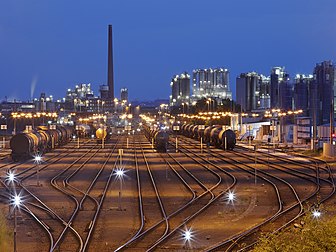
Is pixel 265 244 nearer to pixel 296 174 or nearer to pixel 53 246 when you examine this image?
pixel 53 246

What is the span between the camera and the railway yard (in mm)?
19000

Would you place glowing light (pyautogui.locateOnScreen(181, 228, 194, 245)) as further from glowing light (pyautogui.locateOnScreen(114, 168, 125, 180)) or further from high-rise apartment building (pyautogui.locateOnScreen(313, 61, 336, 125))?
high-rise apartment building (pyautogui.locateOnScreen(313, 61, 336, 125))

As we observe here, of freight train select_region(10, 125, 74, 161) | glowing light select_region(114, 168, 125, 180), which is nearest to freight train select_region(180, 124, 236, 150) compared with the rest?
freight train select_region(10, 125, 74, 161)

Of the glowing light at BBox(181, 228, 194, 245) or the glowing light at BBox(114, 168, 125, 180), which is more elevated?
the glowing light at BBox(114, 168, 125, 180)

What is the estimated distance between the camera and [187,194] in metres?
30.4

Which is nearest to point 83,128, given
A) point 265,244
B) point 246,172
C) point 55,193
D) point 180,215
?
point 246,172

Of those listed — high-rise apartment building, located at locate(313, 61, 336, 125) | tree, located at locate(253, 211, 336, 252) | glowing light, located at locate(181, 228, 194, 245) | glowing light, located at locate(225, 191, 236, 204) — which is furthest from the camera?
high-rise apartment building, located at locate(313, 61, 336, 125)

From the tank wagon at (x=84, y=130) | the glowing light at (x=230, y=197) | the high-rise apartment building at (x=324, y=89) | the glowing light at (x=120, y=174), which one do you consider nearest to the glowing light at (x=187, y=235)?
the glowing light at (x=230, y=197)

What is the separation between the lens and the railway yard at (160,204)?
19.0 meters

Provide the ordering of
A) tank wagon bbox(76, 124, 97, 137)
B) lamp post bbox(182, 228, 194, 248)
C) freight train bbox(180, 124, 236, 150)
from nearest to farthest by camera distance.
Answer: lamp post bbox(182, 228, 194, 248)
freight train bbox(180, 124, 236, 150)
tank wagon bbox(76, 124, 97, 137)

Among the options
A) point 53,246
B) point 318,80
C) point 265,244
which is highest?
point 318,80

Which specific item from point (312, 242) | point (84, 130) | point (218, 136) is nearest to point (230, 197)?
point (312, 242)

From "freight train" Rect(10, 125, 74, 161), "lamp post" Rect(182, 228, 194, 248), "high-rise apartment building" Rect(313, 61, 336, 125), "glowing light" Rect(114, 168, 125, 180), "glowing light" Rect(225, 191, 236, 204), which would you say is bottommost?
"lamp post" Rect(182, 228, 194, 248)

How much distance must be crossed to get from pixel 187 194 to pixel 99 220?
326 inches
